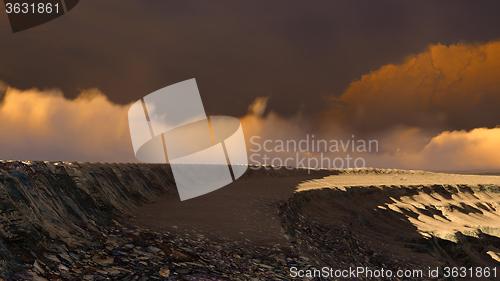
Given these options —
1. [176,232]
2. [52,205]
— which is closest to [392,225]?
[176,232]

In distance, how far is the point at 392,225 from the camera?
94.6 feet

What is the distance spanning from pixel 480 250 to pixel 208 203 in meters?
20.6

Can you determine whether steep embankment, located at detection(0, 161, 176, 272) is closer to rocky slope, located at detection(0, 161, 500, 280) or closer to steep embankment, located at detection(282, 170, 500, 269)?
rocky slope, located at detection(0, 161, 500, 280)

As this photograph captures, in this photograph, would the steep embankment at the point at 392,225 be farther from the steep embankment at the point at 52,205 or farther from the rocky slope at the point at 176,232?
the steep embankment at the point at 52,205

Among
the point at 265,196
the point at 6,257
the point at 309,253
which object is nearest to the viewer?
the point at 6,257

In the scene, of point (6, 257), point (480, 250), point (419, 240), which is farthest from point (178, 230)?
point (480, 250)

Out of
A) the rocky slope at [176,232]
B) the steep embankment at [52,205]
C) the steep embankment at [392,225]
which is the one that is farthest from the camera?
the steep embankment at [392,225]

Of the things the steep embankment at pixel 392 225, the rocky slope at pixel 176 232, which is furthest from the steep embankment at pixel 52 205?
the steep embankment at pixel 392 225

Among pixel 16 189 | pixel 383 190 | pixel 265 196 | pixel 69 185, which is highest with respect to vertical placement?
pixel 16 189

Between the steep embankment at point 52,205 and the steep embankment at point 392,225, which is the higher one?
the steep embankment at point 52,205

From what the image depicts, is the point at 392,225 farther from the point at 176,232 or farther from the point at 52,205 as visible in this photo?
the point at 52,205

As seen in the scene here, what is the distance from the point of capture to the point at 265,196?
78.9 feet

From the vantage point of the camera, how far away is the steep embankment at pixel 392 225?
1827cm

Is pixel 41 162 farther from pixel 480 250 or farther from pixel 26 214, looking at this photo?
pixel 480 250
